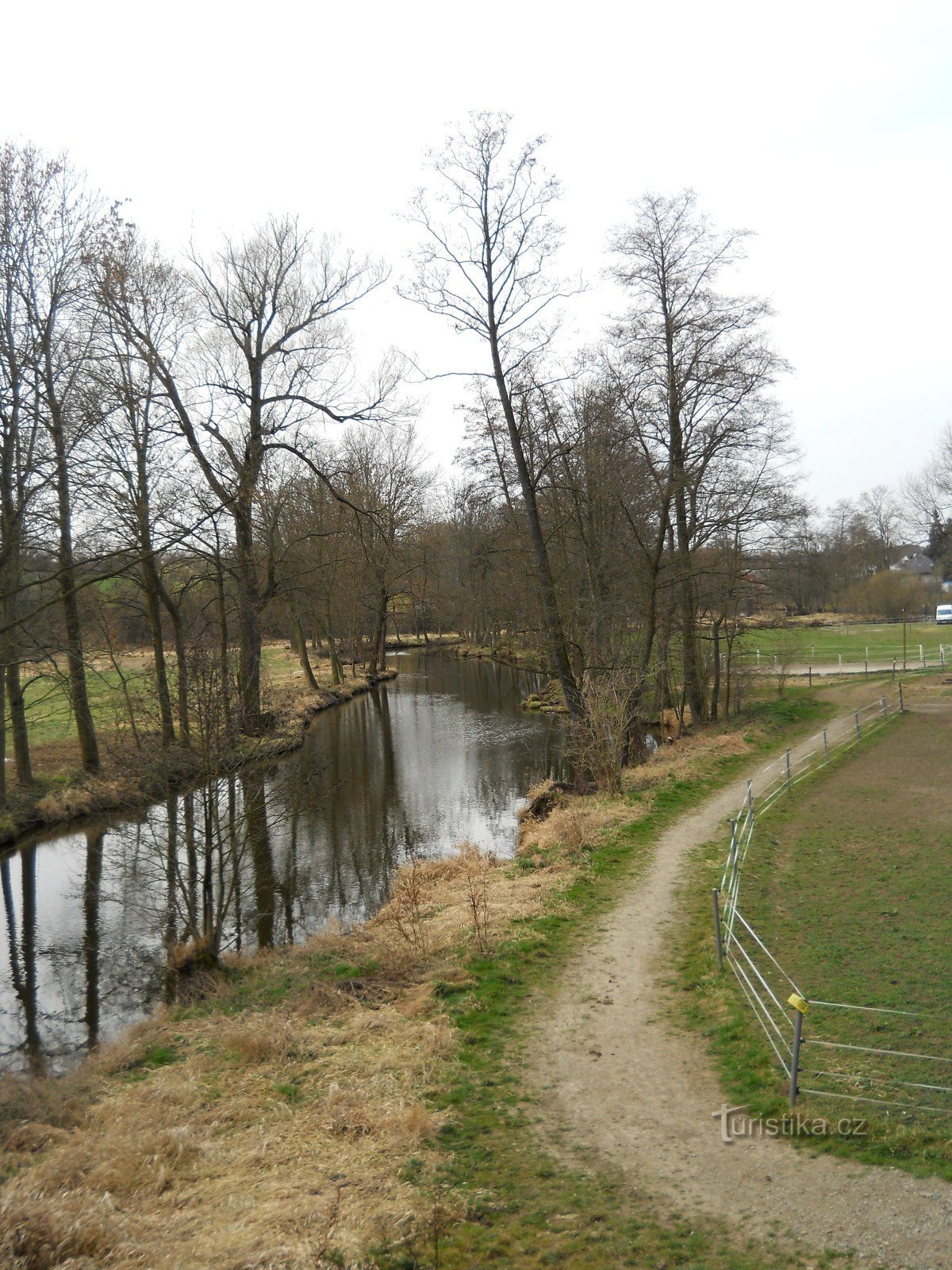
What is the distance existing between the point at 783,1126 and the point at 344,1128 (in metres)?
3.31

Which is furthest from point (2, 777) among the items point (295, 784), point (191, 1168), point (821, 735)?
point (821, 735)

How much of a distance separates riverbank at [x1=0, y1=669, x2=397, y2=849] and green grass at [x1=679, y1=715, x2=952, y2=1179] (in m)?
6.62

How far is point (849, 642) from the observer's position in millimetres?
51250

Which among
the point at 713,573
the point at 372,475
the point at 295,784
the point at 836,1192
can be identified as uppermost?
the point at 372,475

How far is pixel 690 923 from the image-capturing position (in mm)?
11055

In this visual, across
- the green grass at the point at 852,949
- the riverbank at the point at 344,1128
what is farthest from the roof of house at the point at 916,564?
the riverbank at the point at 344,1128

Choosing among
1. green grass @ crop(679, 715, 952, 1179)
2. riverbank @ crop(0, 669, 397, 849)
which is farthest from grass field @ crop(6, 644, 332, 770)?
green grass @ crop(679, 715, 952, 1179)

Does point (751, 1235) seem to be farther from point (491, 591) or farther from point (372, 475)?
point (372, 475)

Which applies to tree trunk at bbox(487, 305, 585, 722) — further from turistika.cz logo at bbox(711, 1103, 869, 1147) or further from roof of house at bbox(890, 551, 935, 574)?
roof of house at bbox(890, 551, 935, 574)

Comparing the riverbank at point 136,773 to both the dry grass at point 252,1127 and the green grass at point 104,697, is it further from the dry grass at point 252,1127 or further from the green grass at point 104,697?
the dry grass at point 252,1127

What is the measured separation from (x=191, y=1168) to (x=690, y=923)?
6814mm

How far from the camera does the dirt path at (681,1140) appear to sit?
5.16 metres

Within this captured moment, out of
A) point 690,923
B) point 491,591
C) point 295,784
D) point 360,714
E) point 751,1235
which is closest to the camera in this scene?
point 751,1235

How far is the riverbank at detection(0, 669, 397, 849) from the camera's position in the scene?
11.8 metres
